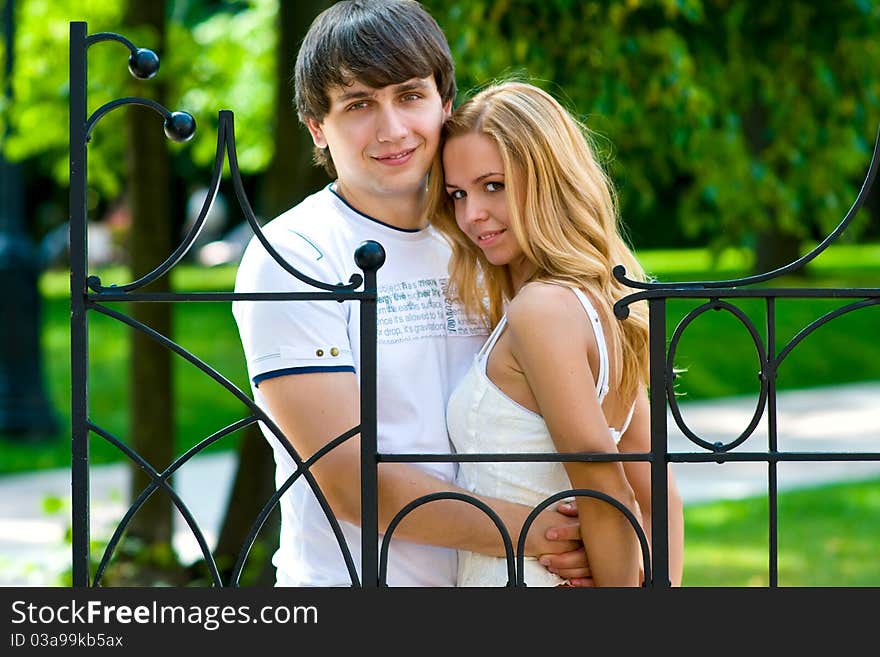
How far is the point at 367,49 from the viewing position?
2.28 m

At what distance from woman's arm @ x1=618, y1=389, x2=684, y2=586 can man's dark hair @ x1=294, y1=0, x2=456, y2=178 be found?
2.46 ft

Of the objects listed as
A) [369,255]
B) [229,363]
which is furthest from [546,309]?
[229,363]

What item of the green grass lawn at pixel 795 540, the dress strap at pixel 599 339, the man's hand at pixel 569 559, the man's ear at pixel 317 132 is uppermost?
the man's ear at pixel 317 132

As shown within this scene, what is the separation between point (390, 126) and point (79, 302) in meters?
0.67

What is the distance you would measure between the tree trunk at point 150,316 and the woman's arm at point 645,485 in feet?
13.0

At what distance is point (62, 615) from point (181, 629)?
0.18 meters

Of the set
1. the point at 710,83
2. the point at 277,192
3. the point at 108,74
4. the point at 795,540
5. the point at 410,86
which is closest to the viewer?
the point at 410,86

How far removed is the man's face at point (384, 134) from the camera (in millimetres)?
2326

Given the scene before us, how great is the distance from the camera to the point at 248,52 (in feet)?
30.5

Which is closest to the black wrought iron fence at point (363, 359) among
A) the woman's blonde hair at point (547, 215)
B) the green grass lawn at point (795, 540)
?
the woman's blonde hair at point (547, 215)

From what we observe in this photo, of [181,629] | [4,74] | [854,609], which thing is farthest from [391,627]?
[4,74]

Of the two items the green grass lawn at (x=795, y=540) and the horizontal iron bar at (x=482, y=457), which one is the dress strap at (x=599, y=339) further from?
the green grass lawn at (x=795, y=540)

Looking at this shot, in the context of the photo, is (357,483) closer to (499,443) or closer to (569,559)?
(499,443)

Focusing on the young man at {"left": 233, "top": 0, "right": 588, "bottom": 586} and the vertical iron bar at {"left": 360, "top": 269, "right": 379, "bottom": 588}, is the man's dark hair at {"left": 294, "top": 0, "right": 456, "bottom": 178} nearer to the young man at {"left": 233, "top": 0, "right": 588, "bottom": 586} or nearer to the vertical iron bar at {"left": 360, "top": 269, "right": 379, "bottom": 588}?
the young man at {"left": 233, "top": 0, "right": 588, "bottom": 586}
